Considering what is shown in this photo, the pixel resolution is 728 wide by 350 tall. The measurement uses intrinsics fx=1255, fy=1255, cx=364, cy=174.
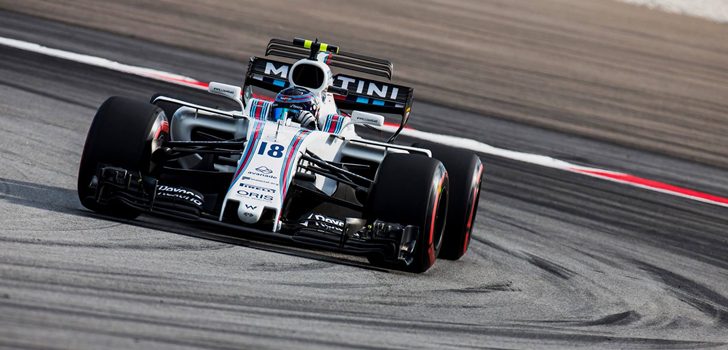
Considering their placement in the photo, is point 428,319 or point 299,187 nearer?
point 428,319

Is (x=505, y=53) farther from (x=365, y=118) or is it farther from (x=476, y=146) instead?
(x=365, y=118)

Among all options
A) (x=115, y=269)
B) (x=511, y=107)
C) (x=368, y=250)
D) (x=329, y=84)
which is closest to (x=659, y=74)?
(x=511, y=107)

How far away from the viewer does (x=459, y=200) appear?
31.3 feet

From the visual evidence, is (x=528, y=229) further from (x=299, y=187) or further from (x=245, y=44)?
(x=245, y=44)

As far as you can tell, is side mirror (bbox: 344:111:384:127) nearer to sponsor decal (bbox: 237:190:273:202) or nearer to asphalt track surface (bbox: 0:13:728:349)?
asphalt track surface (bbox: 0:13:728:349)

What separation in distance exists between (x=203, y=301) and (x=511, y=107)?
44.3ft

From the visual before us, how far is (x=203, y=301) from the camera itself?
22.2 ft

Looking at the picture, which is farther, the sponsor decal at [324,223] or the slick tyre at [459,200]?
the slick tyre at [459,200]

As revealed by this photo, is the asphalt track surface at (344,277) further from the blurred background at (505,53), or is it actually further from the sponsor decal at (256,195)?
the blurred background at (505,53)

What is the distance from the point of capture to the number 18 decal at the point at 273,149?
28.5ft

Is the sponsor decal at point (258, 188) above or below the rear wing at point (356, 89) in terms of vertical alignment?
below

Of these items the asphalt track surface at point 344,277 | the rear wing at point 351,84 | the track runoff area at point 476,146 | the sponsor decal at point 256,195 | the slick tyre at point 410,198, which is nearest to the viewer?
the asphalt track surface at point 344,277

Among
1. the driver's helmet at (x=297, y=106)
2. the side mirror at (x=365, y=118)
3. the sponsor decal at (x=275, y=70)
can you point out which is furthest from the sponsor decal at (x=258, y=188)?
the sponsor decal at (x=275, y=70)

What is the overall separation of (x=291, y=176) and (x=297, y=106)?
53.7 inches
